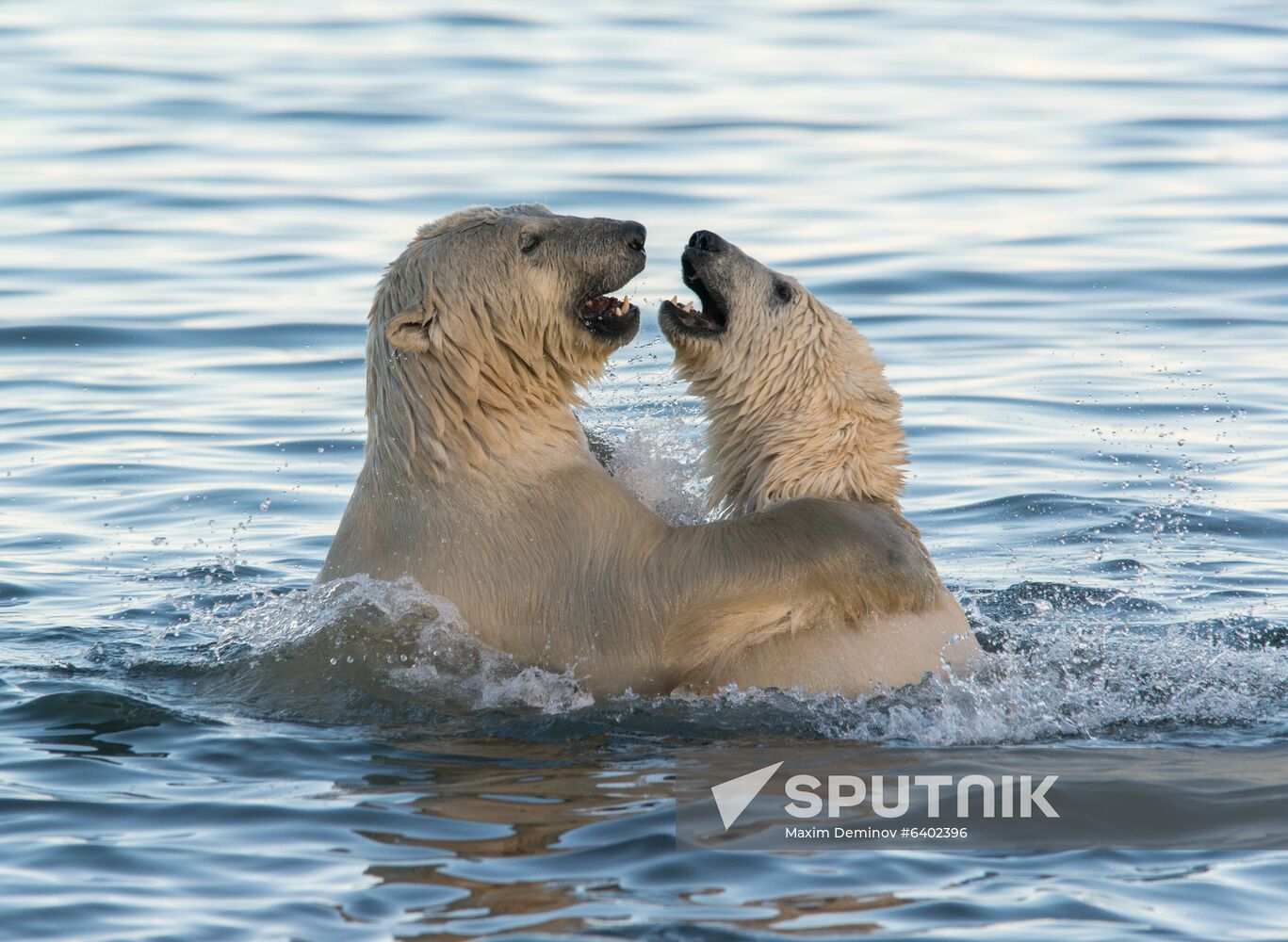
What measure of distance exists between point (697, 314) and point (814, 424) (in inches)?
26.5

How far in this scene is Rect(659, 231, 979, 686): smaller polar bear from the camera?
7.39 metres

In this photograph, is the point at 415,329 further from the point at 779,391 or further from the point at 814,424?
the point at 814,424

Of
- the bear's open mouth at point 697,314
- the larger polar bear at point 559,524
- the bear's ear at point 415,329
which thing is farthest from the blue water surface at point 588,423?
the bear's ear at point 415,329

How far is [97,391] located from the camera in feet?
41.0

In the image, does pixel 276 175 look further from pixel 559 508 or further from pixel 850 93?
pixel 559 508

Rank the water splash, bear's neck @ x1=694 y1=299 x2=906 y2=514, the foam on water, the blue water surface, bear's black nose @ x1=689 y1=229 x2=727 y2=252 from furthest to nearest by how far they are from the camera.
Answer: bear's black nose @ x1=689 y1=229 x2=727 y2=252, bear's neck @ x1=694 y1=299 x2=906 y2=514, the water splash, the foam on water, the blue water surface

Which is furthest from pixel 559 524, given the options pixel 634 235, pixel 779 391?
pixel 634 235

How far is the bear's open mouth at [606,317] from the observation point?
743cm

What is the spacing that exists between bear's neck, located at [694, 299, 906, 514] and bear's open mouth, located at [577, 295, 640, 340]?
1.49ft

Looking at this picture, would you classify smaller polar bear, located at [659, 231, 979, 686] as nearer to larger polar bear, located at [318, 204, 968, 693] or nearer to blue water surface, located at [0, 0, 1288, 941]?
larger polar bear, located at [318, 204, 968, 693]

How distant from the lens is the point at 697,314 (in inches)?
301

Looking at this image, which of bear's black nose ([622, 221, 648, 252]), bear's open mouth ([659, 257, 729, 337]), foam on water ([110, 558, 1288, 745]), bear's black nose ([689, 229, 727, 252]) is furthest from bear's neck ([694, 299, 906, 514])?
foam on water ([110, 558, 1288, 745])

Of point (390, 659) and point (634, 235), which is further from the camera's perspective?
point (634, 235)

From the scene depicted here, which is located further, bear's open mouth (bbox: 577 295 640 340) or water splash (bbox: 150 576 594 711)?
bear's open mouth (bbox: 577 295 640 340)
